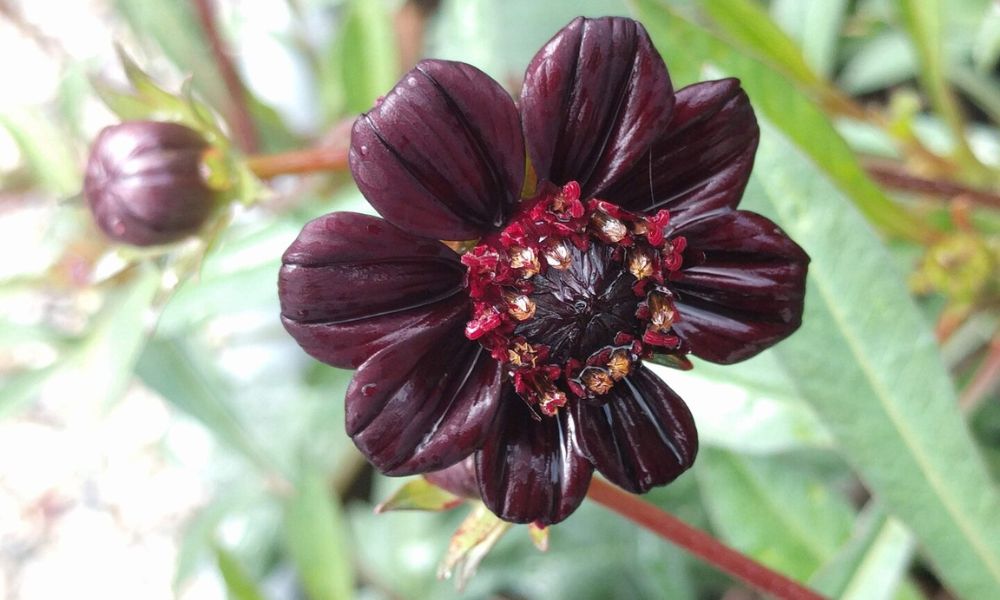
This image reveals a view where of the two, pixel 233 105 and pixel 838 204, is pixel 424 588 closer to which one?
pixel 233 105

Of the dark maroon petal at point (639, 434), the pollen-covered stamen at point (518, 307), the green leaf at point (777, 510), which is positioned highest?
the pollen-covered stamen at point (518, 307)

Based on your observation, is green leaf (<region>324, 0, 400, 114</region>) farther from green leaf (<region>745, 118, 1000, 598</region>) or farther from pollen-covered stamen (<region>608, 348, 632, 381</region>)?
pollen-covered stamen (<region>608, 348, 632, 381</region>)

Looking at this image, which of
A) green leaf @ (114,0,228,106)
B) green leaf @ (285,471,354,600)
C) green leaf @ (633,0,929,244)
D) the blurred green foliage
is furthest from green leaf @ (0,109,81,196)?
green leaf @ (633,0,929,244)

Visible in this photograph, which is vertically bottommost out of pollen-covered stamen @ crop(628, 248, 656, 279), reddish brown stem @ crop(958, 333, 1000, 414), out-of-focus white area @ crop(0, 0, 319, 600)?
out-of-focus white area @ crop(0, 0, 319, 600)

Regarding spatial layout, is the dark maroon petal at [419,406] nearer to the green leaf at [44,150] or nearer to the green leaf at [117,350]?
the green leaf at [117,350]

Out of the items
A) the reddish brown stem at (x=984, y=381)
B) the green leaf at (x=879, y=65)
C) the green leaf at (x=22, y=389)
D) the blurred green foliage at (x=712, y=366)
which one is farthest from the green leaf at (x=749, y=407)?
the green leaf at (x=22, y=389)

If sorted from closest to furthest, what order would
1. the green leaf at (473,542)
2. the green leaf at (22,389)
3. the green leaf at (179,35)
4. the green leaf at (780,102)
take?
the green leaf at (473,542) < the green leaf at (780,102) < the green leaf at (22,389) < the green leaf at (179,35)

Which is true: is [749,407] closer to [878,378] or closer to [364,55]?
[878,378]

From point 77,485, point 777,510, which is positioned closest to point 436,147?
point 777,510
